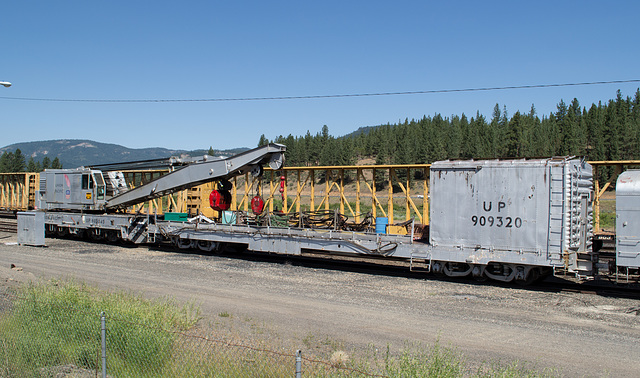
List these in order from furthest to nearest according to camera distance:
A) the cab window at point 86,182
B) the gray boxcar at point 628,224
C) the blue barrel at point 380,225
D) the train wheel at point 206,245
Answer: the cab window at point 86,182, the train wheel at point 206,245, the blue barrel at point 380,225, the gray boxcar at point 628,224

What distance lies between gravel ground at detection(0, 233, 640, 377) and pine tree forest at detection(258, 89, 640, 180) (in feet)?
234

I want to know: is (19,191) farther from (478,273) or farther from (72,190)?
(478,273)

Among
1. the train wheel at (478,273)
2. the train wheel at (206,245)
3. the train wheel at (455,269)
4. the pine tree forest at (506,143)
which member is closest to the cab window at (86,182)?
the train wheel at (206,245)

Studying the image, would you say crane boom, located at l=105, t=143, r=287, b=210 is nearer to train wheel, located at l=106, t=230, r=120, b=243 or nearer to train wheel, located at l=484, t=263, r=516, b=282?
train wheel, located at l=106, t=230, r=120, b=243

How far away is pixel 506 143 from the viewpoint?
101 metres

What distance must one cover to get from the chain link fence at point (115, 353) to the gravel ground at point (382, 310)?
1478 mm

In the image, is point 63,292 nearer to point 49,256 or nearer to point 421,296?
point 421,296

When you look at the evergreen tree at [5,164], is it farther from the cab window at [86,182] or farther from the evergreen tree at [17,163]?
the cab window at [86,182]

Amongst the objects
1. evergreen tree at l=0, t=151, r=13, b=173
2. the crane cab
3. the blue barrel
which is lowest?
the blue barrel

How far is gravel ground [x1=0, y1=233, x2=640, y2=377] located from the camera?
8461 millimetres

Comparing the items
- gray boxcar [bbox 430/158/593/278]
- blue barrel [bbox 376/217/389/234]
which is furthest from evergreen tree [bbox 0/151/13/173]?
gray boxcar [bbox 430/158/593/278]

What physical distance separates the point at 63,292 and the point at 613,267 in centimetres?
1266

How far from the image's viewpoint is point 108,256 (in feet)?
63.2

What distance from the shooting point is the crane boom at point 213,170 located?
18.4 m
